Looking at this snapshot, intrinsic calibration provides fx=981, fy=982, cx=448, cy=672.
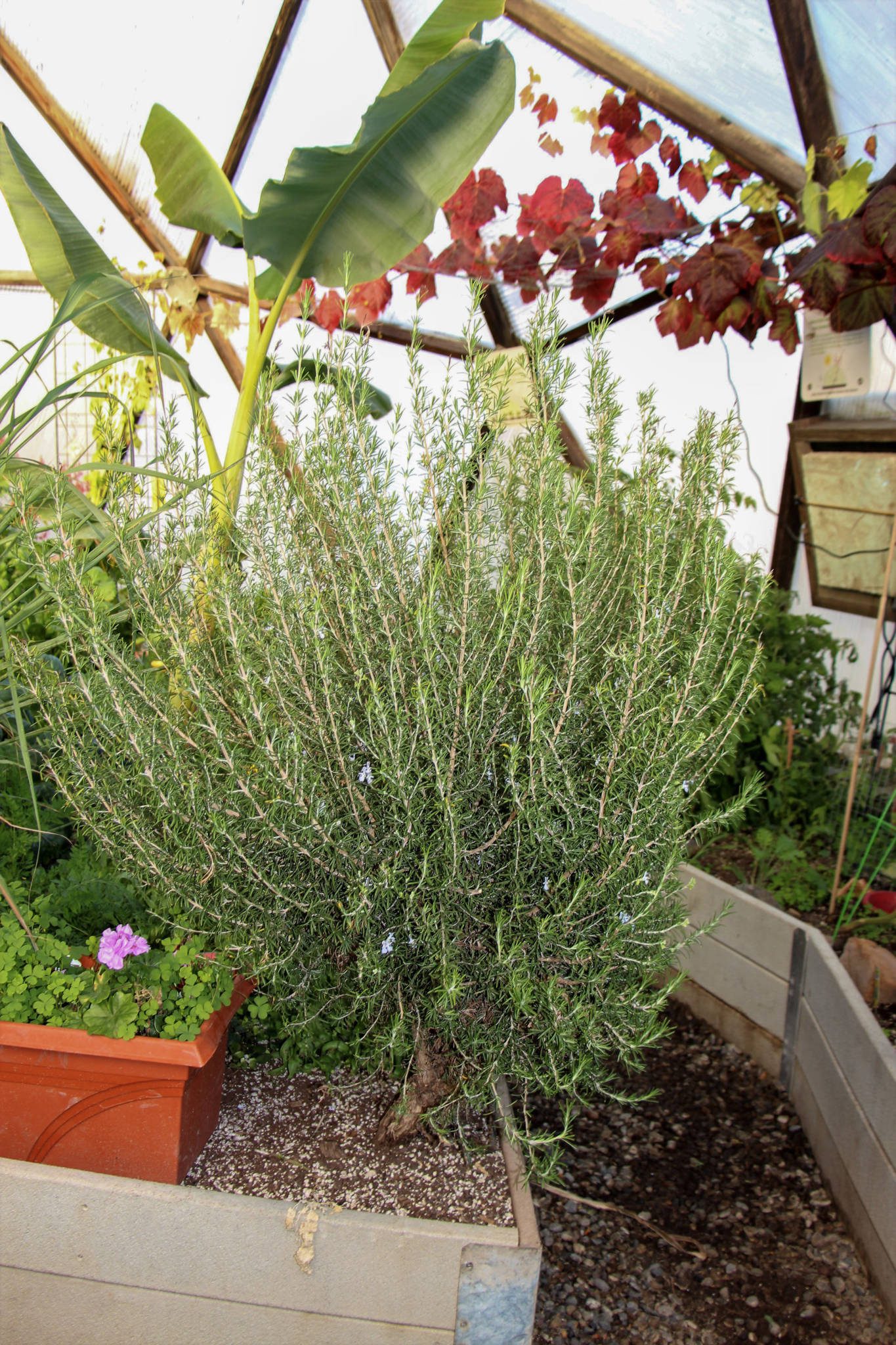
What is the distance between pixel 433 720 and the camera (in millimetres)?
1321

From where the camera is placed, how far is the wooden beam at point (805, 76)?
9.10 feet

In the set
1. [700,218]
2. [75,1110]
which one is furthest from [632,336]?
[75,1110]

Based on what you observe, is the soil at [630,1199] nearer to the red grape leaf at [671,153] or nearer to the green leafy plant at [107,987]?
the green leafy plant at [107,987]

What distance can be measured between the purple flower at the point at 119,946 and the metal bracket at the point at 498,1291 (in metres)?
0.64

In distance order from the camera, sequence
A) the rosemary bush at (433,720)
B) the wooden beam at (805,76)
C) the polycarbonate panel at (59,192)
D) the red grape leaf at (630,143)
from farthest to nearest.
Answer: the polycarbonate panel at (59,192), the red grape leaf at (630,143), the wooden beam at (805,76), the rosemary bush at (433,720)

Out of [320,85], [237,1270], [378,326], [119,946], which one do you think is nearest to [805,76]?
[320,85]

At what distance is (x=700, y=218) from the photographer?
11.8 feet

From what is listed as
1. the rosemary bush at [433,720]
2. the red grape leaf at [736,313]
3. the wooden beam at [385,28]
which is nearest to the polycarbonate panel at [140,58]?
the wooden beam at [385,28]

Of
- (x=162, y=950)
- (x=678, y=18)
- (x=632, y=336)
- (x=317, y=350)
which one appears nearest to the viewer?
(x=317, y=350)

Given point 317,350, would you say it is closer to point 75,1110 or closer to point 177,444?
point 177,444

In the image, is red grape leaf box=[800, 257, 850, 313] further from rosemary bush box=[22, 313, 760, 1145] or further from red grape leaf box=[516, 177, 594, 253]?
rosemary bush box=[22, 313, 760, 1145]

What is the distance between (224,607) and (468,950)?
2.04 feet

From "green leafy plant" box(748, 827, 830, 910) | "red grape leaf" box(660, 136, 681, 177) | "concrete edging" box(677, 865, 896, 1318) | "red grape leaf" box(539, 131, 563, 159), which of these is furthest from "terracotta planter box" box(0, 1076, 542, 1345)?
"red grape leaf" box(539, 131, 563, 159)

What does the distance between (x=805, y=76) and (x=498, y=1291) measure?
316cm
